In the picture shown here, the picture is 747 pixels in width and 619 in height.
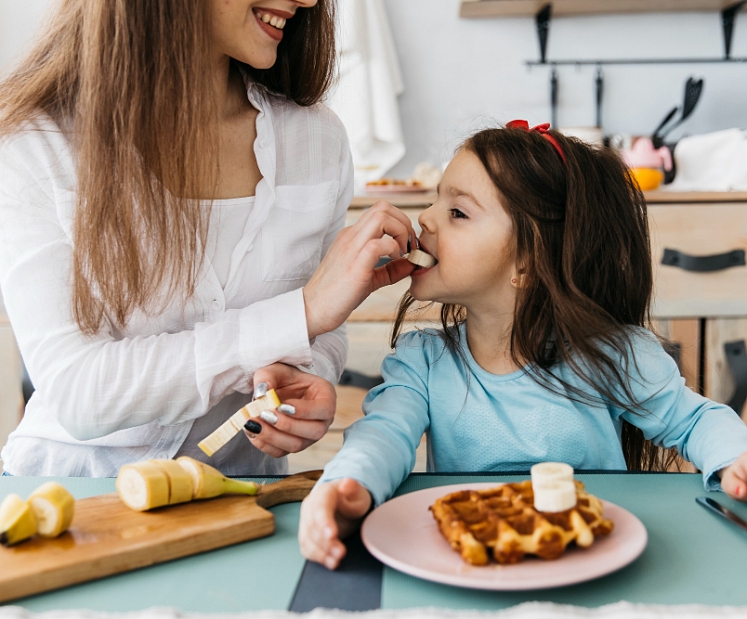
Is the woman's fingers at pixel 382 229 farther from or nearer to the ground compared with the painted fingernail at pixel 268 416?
farther from the ground

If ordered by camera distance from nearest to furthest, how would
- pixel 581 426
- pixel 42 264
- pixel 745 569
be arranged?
pixel 745 569 → pixel 42 264 → pixel 581 426

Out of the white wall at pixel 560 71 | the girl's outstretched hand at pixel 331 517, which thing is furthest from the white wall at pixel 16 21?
the girl's outstretched hand at pixel 331 517

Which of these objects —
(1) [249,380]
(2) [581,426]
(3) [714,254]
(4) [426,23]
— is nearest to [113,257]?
(1) [249,380]

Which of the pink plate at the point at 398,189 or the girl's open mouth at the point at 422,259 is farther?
the pink plate at the point at 398,189

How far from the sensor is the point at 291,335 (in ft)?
Result: 3.13

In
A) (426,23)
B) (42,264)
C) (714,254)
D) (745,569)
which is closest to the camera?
(745,569)

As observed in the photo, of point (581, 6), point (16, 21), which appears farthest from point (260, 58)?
point (16, 21)

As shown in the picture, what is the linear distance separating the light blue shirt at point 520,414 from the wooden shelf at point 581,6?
1711 mm

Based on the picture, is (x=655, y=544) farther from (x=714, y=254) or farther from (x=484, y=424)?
(x=714, y=254)

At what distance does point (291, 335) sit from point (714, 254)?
1672mm

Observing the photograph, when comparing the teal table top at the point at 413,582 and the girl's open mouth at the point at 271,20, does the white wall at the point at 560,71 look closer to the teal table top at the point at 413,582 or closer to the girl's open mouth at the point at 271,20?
the girl's open mouth at the point at 271,20

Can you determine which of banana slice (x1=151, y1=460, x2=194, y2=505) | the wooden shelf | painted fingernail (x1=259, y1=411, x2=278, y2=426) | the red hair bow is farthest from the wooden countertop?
banana slice (x1=151, y1=460, x2=194, y2=505)

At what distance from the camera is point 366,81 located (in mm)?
2500

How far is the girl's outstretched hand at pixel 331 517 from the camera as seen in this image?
2.10ft
